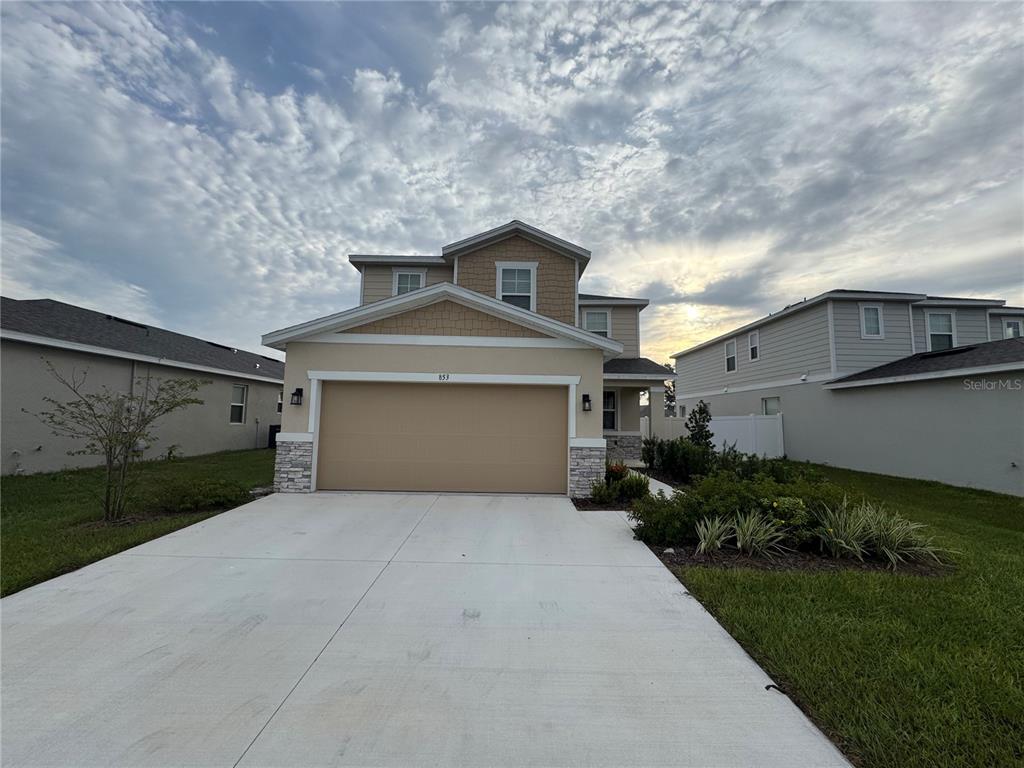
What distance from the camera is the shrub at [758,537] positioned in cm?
518

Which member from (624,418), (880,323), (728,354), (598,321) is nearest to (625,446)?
(624,418)

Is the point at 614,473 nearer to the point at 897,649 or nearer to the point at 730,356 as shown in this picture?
the point at 897,649

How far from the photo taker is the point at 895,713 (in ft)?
7.98

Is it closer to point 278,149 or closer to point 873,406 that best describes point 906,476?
point 873,406

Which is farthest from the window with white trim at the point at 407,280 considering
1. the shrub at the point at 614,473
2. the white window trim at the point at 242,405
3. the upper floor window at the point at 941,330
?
the upper floor window at the point at 941,330

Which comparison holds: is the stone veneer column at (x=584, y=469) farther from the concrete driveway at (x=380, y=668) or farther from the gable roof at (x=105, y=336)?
the gable roof at (x=105, y=336)

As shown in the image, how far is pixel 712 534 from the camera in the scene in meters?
5.30

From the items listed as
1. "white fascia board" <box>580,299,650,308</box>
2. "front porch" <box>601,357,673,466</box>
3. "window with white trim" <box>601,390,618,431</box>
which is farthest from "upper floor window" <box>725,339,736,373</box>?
"window with white trim" <box>601,390,618,431</box>

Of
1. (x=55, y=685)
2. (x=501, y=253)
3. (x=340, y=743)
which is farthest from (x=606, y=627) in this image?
(x=501, y=253)

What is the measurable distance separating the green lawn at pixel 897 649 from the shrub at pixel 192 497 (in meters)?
7.49

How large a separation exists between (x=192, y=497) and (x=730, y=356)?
2052cm

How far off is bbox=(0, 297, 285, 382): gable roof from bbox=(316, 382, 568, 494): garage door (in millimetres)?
7835

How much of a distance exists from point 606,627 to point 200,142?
40.3 ft

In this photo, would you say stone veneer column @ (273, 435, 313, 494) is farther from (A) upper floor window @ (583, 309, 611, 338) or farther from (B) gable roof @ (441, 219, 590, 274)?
(A) upper floor window @ (583, 309, 611, 338)
